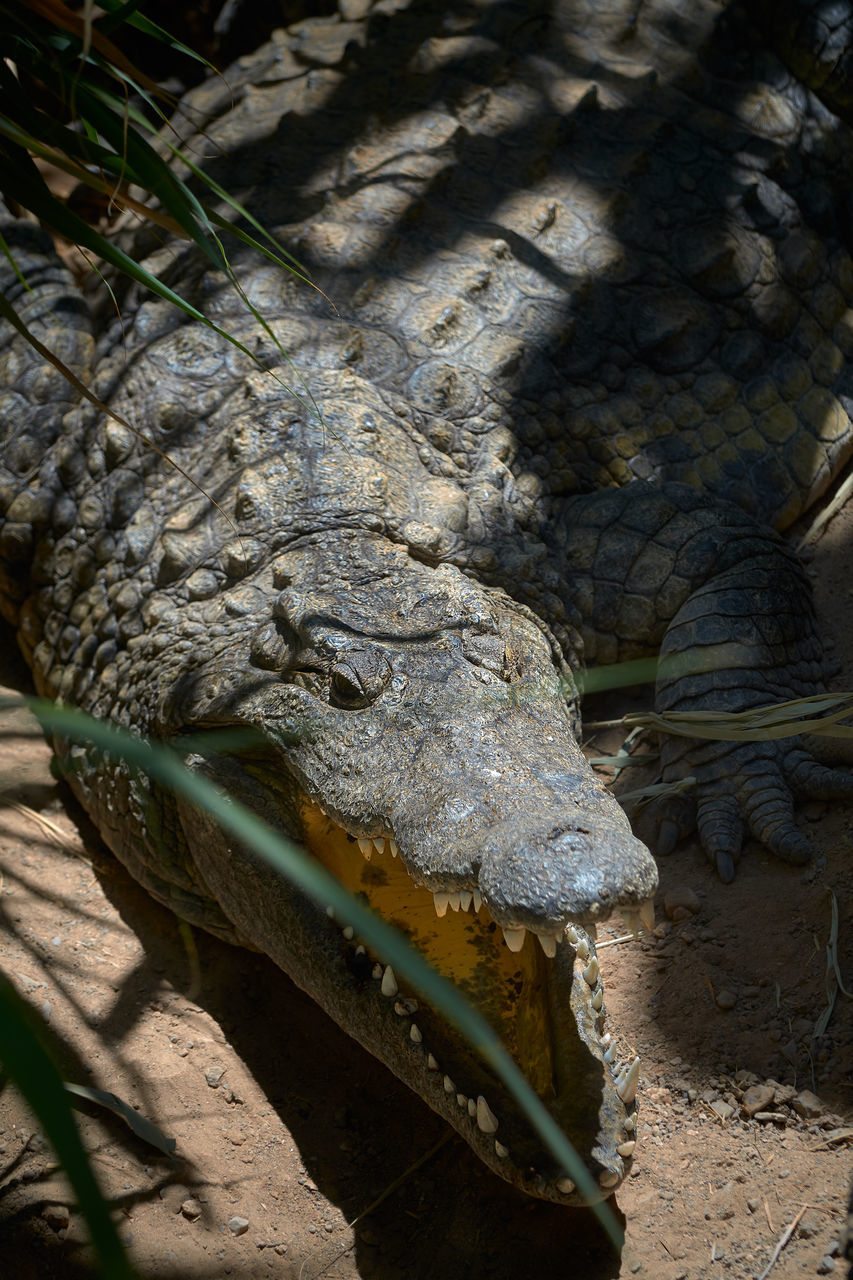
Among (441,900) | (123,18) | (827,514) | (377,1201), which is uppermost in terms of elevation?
(827,514)

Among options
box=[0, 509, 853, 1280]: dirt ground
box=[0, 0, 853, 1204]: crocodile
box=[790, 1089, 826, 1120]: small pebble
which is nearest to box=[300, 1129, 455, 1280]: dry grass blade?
box=[0, 509, 853, 1280]: dirt ground

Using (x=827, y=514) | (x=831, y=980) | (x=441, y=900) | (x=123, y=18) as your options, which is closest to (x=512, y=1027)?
(x=441, y=900)

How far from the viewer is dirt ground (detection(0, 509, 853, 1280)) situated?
2.10 metres

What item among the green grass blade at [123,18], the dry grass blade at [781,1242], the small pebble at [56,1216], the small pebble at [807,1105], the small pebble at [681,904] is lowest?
the small pebble at [56,1216]

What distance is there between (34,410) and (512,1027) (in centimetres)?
301

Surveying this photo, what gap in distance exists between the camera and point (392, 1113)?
252 centimetres

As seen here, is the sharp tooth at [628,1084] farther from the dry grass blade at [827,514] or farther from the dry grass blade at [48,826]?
the dry grass blade at [827,514]

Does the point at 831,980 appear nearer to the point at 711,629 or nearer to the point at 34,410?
the point at 711,629

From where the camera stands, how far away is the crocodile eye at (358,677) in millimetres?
2555

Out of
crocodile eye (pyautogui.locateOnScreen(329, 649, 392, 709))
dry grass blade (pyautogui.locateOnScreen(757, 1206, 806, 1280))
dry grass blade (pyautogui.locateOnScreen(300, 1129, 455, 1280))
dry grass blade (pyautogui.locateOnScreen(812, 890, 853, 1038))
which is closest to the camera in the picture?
dry grass blade (pyautogui.locateOnScreen(757, 1206, 806, 1280))

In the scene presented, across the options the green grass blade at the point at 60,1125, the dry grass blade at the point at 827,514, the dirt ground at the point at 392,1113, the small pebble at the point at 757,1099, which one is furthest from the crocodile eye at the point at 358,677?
the dry grass blade at the point at 827,514

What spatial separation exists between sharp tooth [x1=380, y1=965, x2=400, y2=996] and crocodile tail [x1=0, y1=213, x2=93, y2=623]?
221 cm

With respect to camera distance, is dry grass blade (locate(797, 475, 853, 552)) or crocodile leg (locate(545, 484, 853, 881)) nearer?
crocodile leg (locate(545, 484, 853, 881))

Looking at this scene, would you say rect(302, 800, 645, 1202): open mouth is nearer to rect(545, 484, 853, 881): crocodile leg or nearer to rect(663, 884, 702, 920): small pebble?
rect(663, 884, 702, 920): small pebble
